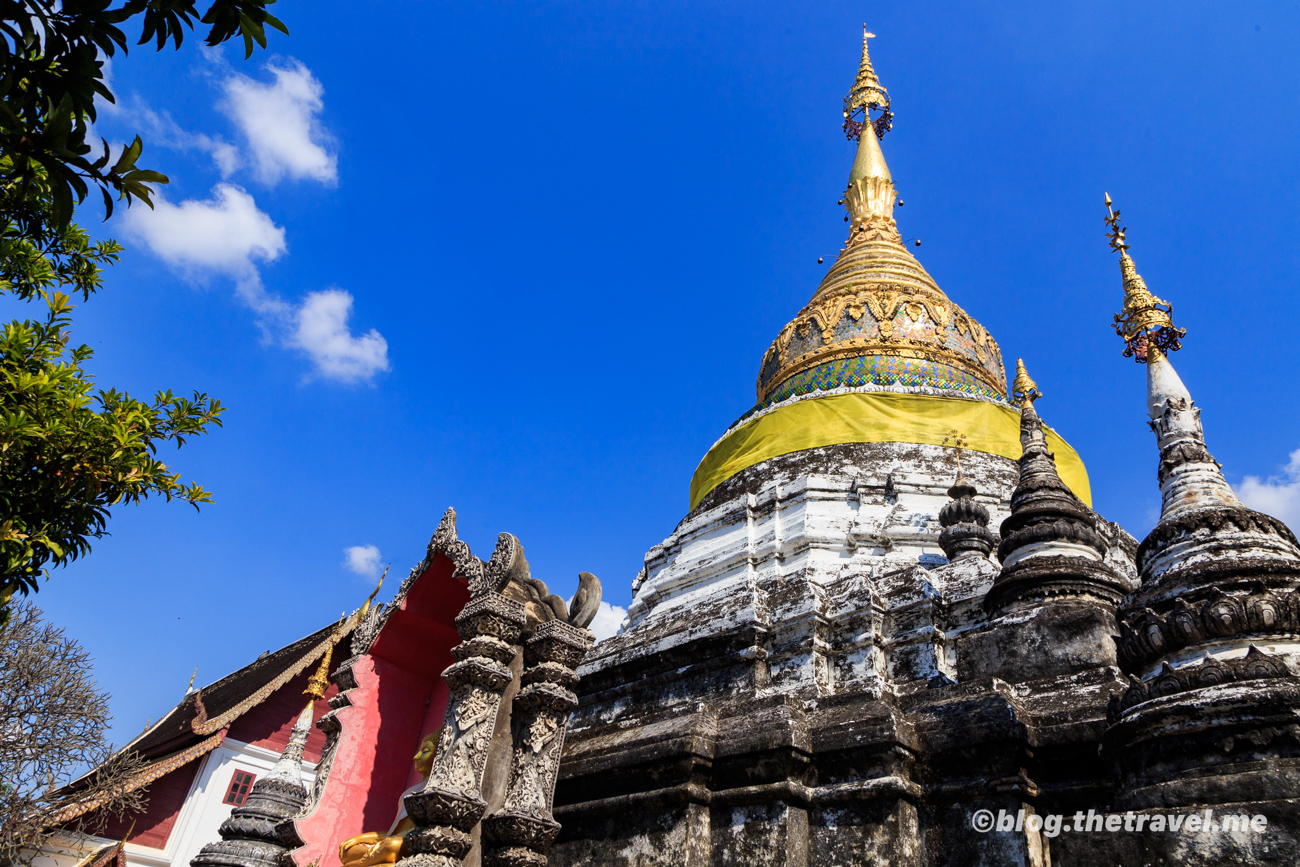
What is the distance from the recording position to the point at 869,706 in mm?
5207

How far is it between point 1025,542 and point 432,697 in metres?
4.93

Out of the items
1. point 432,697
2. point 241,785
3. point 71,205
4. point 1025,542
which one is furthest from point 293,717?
point 71,205

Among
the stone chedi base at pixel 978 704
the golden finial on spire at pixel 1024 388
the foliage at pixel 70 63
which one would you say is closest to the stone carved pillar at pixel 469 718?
the stone chedi base at pixel 978 704

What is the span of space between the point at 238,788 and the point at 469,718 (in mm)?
10205

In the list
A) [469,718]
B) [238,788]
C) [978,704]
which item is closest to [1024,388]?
[978,704]

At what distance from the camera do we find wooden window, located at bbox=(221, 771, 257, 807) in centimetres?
1237

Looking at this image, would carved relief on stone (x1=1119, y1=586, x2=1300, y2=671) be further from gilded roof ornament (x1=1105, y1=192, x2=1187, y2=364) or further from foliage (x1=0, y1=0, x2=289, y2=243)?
foliage (x1=0, y1=0, x2=289, y2=243)

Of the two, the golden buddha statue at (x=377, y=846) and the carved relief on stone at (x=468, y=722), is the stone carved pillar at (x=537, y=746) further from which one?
the golden buddha statue at (x=377, y=846)

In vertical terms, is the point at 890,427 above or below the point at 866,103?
below

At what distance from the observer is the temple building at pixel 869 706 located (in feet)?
12.5

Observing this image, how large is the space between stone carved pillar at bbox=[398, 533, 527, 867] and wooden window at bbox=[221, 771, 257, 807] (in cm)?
964

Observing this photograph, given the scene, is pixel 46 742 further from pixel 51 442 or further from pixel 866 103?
pixel 866 103

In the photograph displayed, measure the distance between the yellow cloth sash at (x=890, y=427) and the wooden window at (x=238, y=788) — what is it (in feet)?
28.5

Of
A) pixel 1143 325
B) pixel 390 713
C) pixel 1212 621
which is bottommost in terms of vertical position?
Answer: pixel 390 713
